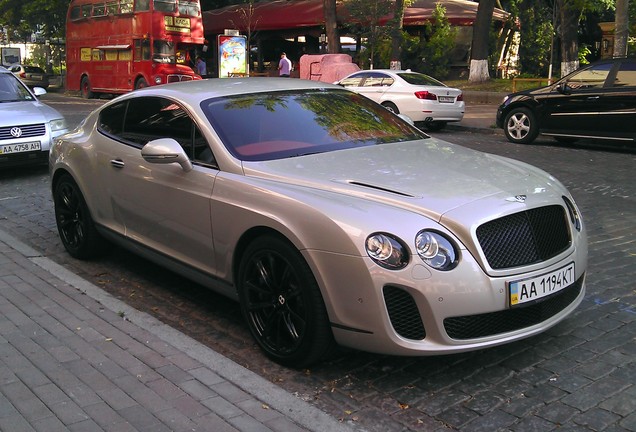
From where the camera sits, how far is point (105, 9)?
29.1 m

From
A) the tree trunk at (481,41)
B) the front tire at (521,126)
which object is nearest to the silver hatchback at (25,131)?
the front tire at (521,126)

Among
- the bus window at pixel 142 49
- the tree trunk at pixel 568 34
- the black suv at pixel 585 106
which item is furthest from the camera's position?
the bus window at pixel 142 49

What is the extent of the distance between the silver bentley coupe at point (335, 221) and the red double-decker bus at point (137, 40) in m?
23.1

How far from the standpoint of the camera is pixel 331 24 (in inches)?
1114

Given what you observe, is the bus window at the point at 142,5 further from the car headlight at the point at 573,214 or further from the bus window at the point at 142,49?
the car headlight at the point at 573,214

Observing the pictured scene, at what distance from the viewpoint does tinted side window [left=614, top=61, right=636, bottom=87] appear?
11.9 m

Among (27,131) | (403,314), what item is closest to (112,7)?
(27,131)

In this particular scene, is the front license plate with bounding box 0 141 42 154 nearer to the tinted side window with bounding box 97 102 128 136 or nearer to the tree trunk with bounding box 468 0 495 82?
the tinted side window with bounding box 97 102 128 136

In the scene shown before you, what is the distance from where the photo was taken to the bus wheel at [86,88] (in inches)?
1247

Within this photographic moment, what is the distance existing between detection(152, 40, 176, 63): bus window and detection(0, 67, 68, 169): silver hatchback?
17.2 m

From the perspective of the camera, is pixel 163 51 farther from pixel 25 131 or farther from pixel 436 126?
pixel 25 131

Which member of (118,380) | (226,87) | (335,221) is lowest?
(118,380)

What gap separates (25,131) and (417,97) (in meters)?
9.01

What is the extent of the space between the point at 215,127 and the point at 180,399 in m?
1.90
